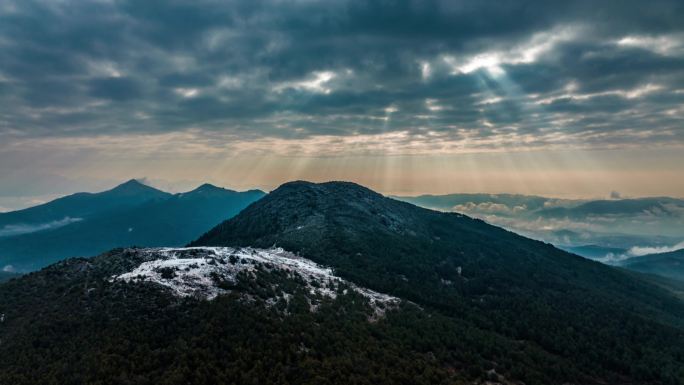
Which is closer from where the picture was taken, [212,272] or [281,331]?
[281,331]

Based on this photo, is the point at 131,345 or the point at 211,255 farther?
the point at 211,255

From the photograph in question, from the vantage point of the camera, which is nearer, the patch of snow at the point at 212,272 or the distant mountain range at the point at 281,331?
the distant mountain range at the point at 281,331

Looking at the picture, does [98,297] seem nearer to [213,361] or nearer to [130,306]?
[130,306]

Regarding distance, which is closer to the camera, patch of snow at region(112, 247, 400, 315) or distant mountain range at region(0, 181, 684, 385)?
distant mountain range at region(0, 181, 684, 385)

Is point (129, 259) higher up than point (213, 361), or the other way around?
point (129, 259)

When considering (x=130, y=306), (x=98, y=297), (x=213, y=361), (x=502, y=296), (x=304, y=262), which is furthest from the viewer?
(x=502, y=296)

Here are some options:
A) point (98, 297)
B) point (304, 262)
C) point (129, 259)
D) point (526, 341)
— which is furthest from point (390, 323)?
point (129, 259)

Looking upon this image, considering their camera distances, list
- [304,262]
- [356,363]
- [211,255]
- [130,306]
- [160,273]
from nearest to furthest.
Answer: [356,363] < [130,306] < [160,273] < [211,255] < [304,262]

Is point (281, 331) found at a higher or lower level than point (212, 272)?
lower
